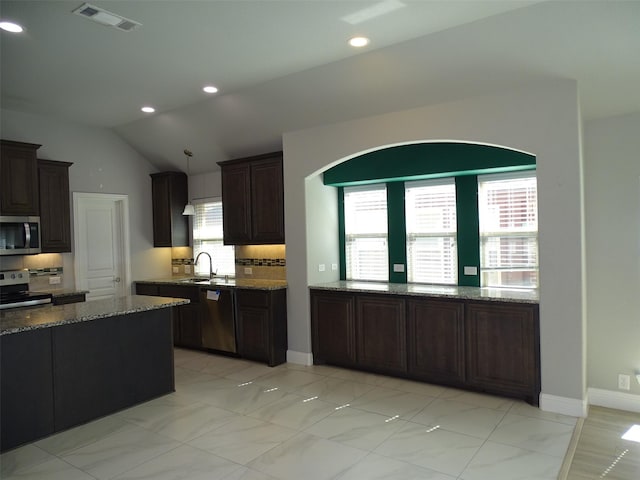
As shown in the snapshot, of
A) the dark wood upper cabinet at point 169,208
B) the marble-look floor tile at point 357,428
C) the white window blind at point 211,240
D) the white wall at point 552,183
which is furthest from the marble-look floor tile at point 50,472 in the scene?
the dark wood upper cabinet at point 169,208

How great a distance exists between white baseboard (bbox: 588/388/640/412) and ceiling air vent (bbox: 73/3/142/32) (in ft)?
15.6

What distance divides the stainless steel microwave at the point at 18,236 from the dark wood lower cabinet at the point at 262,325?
2.38 meters

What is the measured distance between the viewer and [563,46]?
325cm

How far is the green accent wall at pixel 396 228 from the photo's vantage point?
205 inches

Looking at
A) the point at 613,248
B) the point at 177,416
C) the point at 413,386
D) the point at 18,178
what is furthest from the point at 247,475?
the point at 18,178

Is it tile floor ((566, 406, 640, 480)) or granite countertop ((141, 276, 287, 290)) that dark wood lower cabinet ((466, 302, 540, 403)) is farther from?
granite countertop ((141, 276, 287, 290))

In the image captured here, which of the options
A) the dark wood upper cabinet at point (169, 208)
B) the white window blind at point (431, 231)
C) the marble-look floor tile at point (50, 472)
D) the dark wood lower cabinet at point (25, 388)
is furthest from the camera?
the dark wood upper cabinet at point (169, 208)

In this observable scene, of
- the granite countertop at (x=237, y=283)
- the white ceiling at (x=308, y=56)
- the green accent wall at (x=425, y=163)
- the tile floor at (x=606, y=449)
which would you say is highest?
the white ceiling at (x=308, y=56)

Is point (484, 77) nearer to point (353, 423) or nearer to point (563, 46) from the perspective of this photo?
point (563, 46)

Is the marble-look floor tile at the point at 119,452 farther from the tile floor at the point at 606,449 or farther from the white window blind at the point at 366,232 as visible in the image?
the white window blind at the point at 366,232

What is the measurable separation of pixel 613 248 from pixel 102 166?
20.4 ft

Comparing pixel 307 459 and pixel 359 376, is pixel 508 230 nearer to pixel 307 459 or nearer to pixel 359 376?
pixel 359 376

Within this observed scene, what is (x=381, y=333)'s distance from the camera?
4.76 m

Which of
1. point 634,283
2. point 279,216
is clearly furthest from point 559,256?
point 279,216
